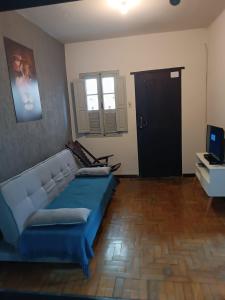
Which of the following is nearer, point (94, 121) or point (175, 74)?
point (175, 74)

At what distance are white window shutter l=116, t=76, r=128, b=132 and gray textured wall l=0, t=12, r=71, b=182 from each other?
95 cm

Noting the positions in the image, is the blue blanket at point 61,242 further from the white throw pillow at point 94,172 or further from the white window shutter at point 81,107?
the white window shutter at point 81,107

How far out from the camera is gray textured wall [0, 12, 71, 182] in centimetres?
240

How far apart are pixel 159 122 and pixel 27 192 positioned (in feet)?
9.19

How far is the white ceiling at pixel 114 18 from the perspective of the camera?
2727 millimetres

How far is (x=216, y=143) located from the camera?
303cm

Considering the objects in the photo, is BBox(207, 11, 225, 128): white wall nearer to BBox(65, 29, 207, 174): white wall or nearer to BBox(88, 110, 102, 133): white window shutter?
BBox(65, 29, 207, 174): white wall

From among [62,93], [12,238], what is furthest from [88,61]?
[12,238]

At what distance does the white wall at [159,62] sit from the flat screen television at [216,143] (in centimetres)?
87

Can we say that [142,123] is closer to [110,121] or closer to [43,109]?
[110,121]

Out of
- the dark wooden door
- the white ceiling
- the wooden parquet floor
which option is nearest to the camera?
the wooden parquet floor

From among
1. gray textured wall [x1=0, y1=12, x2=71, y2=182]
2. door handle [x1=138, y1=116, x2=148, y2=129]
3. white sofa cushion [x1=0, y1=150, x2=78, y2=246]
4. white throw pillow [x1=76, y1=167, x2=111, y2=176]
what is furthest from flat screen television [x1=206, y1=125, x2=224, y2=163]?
gray textured wall [x1=0, y1=12, x2=71, y2=182]

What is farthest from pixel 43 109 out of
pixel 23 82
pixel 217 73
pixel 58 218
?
pixel 217 73

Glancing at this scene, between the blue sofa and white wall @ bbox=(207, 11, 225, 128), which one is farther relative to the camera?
white wall @ bbox=(207, 11, 225, 128)
